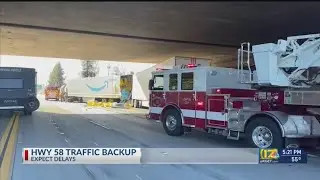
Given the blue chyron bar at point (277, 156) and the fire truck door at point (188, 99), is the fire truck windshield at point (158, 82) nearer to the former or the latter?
the fire truck door at point (188, 99)

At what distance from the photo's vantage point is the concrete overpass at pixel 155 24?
15.4 metres

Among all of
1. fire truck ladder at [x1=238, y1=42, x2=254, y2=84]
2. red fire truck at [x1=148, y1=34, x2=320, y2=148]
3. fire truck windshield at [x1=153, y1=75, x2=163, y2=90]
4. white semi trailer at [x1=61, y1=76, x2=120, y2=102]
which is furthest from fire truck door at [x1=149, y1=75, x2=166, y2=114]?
white semi trailer at [x1=61, y1=76, x2=120, y2=102]

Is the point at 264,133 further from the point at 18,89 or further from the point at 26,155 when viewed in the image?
the point at 18,89

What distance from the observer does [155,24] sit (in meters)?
19.8

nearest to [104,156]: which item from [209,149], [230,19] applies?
[209,149]

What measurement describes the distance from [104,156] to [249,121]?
17.7 feet

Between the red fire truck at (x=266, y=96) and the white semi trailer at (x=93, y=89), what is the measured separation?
97.6 ft

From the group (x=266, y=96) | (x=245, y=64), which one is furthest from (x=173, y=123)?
(x=266, y=96)

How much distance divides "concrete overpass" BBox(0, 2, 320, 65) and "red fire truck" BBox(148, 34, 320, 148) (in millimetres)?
2780

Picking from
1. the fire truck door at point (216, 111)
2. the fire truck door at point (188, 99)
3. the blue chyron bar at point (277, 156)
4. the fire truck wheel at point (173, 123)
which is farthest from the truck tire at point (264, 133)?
the fire truck wheel at point (173, 123)

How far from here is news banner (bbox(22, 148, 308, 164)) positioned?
22.3 feet

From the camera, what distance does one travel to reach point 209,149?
455 inches

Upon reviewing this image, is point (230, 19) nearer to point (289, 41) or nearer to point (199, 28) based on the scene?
point (199, 28)

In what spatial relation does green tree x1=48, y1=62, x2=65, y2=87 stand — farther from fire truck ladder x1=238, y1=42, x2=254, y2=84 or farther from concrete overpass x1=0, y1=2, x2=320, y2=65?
fire truck ladder x1=238, y1=42, x2=254, y2=84
